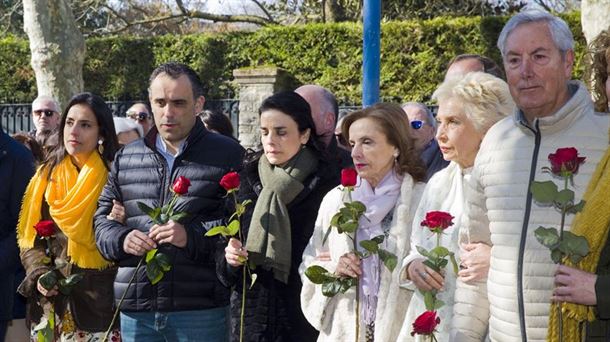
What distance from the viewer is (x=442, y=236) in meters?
4.21

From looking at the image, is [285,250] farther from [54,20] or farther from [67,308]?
[54,20]

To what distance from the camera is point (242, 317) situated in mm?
4680

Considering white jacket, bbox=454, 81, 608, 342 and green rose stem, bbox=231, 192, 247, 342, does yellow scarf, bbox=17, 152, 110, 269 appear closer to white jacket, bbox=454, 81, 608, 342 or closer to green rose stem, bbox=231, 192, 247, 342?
green rose stem, bbox=231, 192, 247, 342

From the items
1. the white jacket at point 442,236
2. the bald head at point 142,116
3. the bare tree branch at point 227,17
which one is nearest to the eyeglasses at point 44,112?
the bald head at point 142,116

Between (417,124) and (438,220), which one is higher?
(417,124)

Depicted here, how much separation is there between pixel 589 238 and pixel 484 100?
111cm

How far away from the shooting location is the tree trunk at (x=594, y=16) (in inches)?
421

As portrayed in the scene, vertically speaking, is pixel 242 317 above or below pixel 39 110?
below

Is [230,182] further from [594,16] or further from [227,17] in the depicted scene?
[227,17]

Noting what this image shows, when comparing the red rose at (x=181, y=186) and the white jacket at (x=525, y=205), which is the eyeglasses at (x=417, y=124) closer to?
the red rose at (x=181, y=186)

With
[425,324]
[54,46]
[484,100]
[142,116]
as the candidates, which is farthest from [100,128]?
[54,46]

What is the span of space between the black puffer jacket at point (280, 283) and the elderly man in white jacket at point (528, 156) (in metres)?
1.48

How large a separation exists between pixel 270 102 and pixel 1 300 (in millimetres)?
2180

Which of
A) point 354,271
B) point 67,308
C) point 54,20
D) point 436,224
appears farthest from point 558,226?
point 54,20
